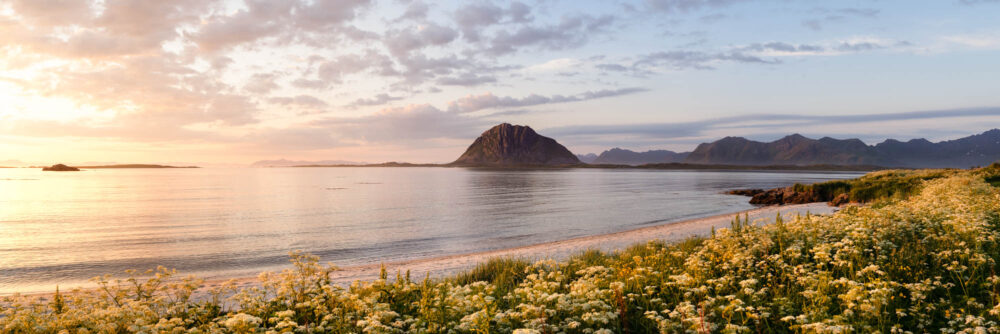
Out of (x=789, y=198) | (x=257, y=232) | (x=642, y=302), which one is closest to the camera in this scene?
(x=642, y=302)

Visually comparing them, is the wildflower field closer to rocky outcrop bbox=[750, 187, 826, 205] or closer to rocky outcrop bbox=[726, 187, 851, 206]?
rocky outcrop bbox=[726, 187, 851, 206]

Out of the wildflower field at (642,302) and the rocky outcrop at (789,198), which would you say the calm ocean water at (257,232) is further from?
the wildflower field at (642,302)

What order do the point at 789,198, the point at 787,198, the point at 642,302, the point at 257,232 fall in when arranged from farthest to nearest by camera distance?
the point at 787,198
the point at 789,198
the point at 257,232
the point at 642,302

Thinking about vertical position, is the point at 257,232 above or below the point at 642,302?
below

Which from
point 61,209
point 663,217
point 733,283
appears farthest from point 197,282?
point 61,209

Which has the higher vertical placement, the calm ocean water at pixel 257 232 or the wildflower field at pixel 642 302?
the wildflower field at pixel 642 302

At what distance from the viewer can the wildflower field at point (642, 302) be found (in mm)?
6398

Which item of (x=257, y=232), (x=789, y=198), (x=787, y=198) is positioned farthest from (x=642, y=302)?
(x=787, y=198)

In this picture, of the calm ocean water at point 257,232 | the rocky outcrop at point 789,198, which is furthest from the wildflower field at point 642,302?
the rocky outcrop at point 789,198

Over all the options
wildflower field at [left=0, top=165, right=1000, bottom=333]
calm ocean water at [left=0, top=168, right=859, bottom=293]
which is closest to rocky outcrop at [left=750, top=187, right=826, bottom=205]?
calm ocean water at [left=0, top=168, right=859, bottom=293]

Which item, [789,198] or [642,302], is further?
[789,198]

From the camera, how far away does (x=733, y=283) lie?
939cm

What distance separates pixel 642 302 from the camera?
28.4 ft

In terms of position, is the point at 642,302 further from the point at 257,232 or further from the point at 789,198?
the point at 789,198
